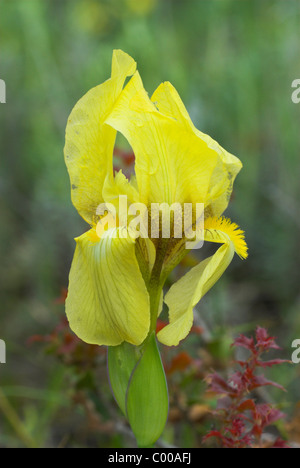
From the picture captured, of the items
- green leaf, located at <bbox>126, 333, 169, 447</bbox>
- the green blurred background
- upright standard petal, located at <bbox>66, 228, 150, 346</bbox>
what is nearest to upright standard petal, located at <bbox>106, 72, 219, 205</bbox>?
upright standard petal, located at <bbox>66, 228, 150, 346</bbox>

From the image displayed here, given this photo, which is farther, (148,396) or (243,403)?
(243,403)

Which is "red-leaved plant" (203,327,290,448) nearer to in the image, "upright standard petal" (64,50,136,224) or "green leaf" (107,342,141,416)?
"green leaf" (107,342,141,416)

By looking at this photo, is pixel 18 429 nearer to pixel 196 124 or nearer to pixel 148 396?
pixel 148 396

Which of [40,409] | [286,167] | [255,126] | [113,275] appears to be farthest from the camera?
[255,126]

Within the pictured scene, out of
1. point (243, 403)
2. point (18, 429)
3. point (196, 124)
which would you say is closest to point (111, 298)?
point (243, 403)

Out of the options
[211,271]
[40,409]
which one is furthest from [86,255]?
[40,409]

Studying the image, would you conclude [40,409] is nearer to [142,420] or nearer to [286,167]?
[142,420]

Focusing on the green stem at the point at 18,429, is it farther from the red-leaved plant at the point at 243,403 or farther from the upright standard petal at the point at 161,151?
the upright standard petal at the point at 161,151

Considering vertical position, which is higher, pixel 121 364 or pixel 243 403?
pixel 121 364
